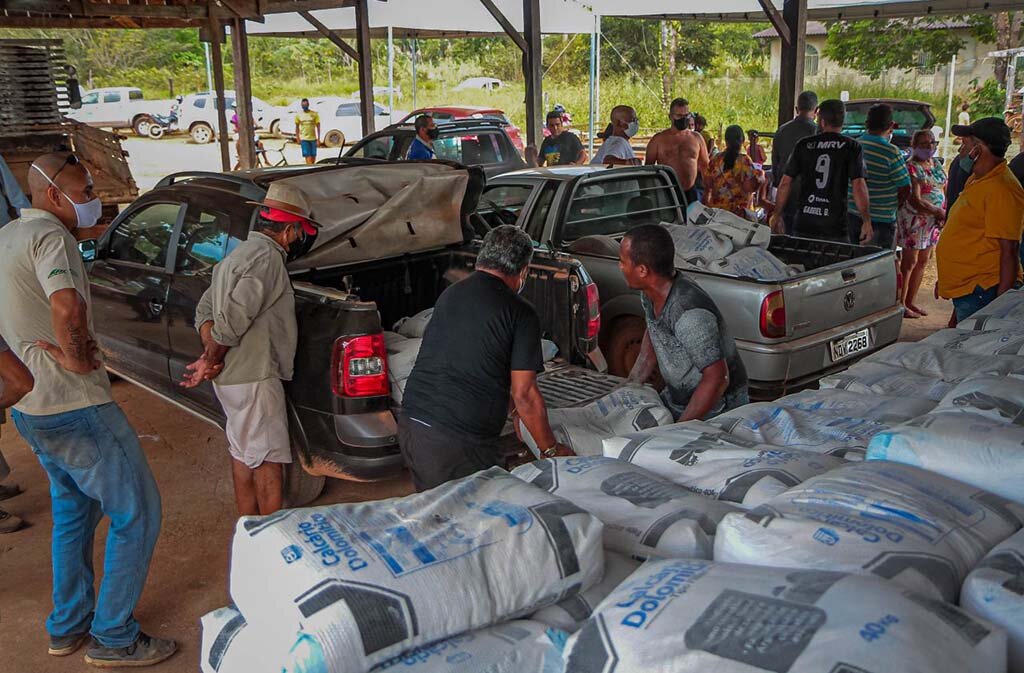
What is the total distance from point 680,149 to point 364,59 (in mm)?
6682

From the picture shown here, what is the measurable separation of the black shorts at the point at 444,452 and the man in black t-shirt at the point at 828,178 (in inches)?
204

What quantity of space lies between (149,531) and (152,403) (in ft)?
12.0

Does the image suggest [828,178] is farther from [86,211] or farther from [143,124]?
[143,124]

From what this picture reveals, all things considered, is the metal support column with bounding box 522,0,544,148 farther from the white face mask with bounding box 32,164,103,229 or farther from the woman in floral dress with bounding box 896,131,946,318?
the white face mask with bounding box 32,164,103,229

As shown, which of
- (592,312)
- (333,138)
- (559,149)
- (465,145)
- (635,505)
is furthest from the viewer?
(333,138)

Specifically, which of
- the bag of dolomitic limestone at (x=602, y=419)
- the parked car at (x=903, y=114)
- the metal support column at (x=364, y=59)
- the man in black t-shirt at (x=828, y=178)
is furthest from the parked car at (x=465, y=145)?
the bag of dolomitic limestone at (x=602, y=419)

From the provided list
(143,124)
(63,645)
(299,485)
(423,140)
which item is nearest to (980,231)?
(299,485)

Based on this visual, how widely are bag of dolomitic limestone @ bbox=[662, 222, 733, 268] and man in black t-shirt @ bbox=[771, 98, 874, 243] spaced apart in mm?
1950

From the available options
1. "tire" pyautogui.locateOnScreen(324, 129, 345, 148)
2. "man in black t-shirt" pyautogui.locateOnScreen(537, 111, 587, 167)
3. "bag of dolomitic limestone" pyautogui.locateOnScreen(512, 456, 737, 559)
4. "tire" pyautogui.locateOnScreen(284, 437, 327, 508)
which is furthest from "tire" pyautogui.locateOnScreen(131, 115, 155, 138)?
"bag of dolomitic limestone" pyautogui.locateOnScreen(512, 456, 737, 559)

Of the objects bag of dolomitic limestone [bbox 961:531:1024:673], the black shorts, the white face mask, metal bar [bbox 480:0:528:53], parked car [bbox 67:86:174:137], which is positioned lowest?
the black shorts

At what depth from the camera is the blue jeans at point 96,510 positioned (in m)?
3.55

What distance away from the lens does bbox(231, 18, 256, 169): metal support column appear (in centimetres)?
1348

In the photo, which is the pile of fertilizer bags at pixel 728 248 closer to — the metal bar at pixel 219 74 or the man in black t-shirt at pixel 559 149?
the man in black t-shirt at pixel 559 149

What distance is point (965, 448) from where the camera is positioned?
7.67 ft
